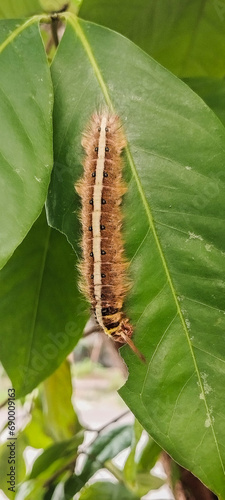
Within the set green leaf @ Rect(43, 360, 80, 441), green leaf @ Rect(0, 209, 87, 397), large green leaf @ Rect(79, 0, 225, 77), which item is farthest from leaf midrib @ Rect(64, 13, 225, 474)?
green leaf @ Rect(43, 360, 80, 441)

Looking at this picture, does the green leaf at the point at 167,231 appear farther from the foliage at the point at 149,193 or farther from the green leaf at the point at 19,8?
the green leaf at the point at 19,8

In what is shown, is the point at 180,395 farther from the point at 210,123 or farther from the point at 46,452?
the point at 46,452

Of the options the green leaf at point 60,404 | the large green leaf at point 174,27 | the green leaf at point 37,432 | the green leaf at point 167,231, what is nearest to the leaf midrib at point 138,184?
the green leaf at point 167,231

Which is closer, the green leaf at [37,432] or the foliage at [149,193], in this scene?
the foliage at [149,193]

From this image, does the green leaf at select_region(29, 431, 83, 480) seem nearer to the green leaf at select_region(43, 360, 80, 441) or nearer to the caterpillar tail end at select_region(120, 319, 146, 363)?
the green leaf at select_region(43, 360, 80, 441)

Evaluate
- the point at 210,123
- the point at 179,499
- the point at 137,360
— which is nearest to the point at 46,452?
the point at 179,499

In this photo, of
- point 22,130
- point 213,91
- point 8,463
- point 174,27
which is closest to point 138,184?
point 22,130
